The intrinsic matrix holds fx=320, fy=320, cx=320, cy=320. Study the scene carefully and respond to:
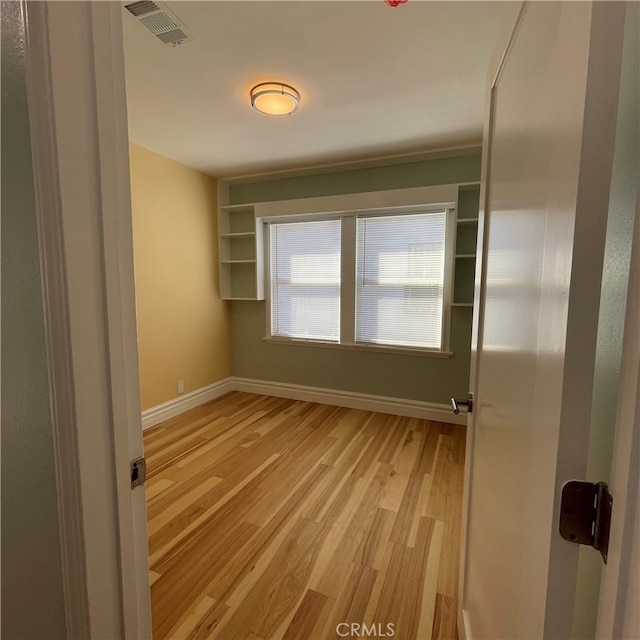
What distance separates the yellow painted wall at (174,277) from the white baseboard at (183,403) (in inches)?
2.3

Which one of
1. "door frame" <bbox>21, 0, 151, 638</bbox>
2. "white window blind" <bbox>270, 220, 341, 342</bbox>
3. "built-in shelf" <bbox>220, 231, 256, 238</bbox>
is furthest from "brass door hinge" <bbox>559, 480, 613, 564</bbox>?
"built-in shelf" <bbox>220, 231, 256, 238</bbox>

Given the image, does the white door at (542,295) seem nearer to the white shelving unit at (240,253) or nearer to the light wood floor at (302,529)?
the light wood floor at (302,529)

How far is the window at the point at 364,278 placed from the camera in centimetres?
319

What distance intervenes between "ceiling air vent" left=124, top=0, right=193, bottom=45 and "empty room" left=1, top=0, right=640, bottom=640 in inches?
0.5

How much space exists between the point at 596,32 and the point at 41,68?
805mm

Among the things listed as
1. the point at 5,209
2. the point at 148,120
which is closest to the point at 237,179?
the point at 148,120

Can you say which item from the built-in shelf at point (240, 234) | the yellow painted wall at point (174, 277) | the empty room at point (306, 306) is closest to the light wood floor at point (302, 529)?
the empty room at point (306, 306)

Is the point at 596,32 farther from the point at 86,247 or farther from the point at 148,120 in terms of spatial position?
the point at 148,120

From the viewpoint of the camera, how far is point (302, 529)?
182 cm

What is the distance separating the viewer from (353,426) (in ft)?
10.3

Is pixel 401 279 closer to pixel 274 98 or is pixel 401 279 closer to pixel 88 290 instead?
pixel 274 98

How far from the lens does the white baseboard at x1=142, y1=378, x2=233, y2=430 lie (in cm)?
309

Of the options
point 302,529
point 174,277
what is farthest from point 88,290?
point 174,277

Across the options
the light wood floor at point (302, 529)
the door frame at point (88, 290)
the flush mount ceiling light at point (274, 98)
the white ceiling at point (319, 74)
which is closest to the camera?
the door frame at point (88, 290)
